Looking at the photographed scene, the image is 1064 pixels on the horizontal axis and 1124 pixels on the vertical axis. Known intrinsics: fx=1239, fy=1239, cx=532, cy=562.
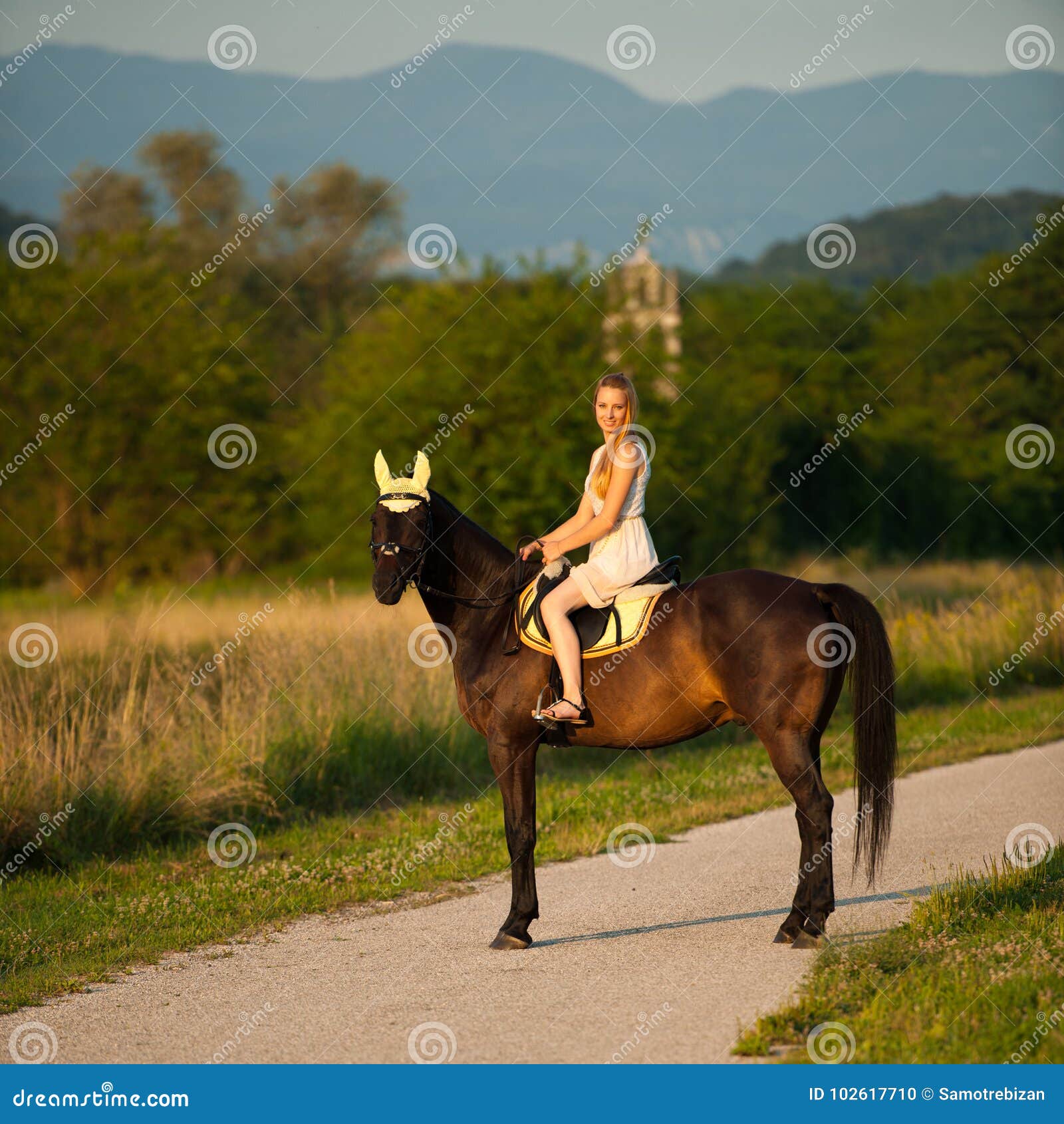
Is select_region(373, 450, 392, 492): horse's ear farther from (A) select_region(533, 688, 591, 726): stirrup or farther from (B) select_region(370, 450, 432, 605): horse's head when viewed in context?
(A) select_region(533, 688, 591, 726): stirrup

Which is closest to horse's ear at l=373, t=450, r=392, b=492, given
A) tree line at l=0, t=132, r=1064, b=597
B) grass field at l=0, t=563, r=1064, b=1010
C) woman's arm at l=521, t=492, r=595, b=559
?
woman's arm at l=521, t=492, r=595, b=559

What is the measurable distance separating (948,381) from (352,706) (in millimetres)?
41319

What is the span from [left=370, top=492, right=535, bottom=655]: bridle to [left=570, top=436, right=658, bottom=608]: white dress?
412mm

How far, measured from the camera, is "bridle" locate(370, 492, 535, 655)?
6879mm

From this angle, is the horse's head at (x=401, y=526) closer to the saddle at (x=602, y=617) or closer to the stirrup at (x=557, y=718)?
the saddle at (x=602, y=617)

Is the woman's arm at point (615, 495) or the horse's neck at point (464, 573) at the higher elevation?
the woman's arm at point (615, 495)

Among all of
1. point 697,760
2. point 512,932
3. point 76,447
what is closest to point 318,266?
point 76,447

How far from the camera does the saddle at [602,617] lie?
6996 millimetres

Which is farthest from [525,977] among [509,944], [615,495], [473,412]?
[473,412]

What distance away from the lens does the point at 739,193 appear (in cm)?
14188

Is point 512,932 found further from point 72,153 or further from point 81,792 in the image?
point 72,153

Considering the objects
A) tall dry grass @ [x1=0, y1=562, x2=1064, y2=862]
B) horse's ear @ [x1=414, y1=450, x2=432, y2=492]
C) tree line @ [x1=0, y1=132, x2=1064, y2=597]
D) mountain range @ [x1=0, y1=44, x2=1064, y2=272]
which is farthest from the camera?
mountain range @ [x1=0, y1=44, x2=1064, y2=272]

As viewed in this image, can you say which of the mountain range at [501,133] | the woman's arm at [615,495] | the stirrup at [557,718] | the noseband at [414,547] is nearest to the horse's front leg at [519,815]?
the stirrup at [557,718]

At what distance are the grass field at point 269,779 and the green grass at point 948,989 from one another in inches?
130
